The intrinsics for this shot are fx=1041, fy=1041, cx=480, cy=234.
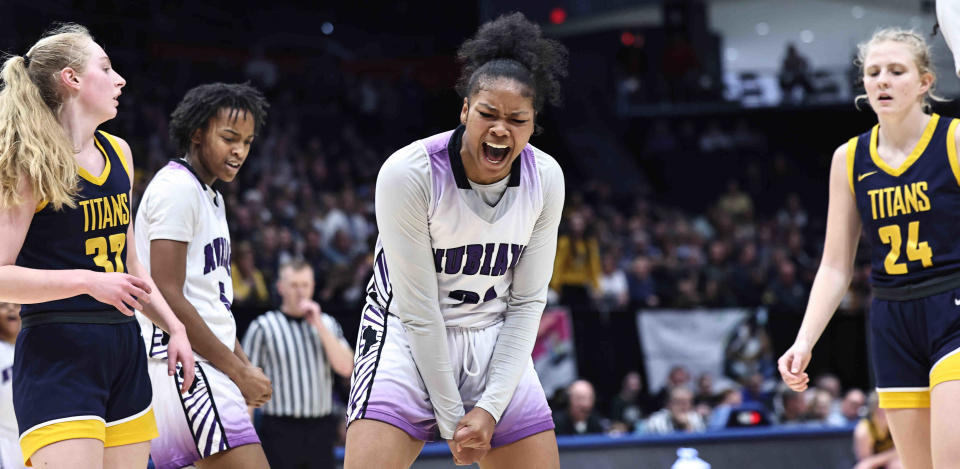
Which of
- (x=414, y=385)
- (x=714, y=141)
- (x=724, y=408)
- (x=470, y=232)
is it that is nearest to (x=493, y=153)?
(x=470, y=232)

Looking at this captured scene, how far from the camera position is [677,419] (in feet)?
29.6

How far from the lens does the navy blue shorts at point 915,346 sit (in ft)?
11.8

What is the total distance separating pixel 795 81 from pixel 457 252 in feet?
56.0

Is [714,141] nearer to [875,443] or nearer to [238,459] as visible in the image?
[875,443]

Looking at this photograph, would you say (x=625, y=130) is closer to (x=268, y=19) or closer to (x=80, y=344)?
(x=268, y=19)

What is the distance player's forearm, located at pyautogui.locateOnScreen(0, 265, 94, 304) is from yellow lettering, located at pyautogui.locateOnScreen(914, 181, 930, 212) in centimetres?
283

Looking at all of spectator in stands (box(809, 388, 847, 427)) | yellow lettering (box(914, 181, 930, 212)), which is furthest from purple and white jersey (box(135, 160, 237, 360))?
spectator in stands (box(809, 388, 847, 427))

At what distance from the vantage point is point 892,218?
382 centimetres

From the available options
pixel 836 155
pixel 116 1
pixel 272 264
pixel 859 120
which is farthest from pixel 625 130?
pixel 836 155

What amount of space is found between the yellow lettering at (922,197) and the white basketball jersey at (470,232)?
143cm

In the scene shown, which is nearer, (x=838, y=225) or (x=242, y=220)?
(x=838, y=225)

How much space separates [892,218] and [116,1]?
46.2ft

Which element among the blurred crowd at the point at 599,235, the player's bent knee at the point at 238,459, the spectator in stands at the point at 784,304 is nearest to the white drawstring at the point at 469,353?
the player's bent knee at the point at 238,459

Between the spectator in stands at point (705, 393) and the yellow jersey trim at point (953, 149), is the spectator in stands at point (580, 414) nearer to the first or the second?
the spectator in stands at point (705, 393)
